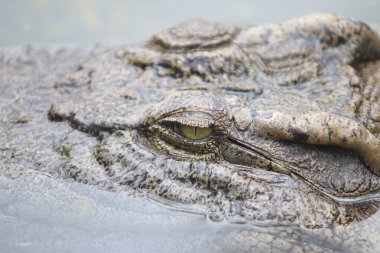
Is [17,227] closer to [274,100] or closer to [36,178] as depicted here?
[36,178]

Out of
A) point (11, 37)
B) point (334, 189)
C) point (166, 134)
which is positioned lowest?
point (11, 37)

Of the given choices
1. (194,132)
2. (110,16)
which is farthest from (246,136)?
(110,16)

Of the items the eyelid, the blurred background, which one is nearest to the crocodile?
the eyelid

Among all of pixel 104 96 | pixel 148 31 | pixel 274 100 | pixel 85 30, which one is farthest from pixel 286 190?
pixel 85 30

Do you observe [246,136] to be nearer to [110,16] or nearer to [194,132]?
[194,132]

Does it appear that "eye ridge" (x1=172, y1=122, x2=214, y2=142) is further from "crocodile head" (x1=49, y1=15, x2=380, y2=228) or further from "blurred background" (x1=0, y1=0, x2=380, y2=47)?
"blurred background" (x1=0, y1=0, x2=380, y2=47)

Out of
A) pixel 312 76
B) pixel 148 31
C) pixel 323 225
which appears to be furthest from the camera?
pixel 148 31
